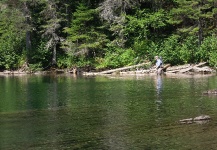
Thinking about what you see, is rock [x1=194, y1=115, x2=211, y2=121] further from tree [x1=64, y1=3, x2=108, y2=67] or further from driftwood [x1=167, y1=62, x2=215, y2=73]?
tree [x1=64, y1=3, x2=108, y2=67]

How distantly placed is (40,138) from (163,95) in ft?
41.4

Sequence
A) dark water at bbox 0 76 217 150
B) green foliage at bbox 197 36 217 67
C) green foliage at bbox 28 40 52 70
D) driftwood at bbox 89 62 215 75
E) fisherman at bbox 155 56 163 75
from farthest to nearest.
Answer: green foliage at bbox 28 40 52 70 → green foliage at bbox 197 36 217 67 → fisherman at bbox 155 56 163 75 → driftwood at bbox 89 62 215 75 → dark water at bbox 0 76 217 150

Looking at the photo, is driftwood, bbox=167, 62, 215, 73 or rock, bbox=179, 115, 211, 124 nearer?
rock, bbox=179, 115, 211, 124

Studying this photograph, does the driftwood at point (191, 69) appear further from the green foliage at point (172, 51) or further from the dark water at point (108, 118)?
the dark water at point (108, 118)

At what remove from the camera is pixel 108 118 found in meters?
20.0

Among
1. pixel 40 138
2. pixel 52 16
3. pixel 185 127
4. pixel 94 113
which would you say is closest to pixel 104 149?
pixel 40 138

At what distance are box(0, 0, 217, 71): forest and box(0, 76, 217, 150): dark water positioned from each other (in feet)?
59.9

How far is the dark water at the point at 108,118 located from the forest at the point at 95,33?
59.9 ft

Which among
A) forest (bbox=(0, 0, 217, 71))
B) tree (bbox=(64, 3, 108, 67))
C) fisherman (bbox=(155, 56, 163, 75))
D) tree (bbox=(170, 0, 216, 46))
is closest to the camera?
fisherman (bbox=(155, 56, 163, 75))

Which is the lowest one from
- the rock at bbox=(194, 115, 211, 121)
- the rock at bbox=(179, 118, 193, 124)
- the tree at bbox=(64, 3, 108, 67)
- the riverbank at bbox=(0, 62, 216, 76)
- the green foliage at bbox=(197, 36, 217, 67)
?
the rock at bbox=(179, 118, 193, 124)

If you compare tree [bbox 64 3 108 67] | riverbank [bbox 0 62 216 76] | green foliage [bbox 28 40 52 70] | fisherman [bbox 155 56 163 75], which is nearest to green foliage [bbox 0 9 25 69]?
green foliage [bbox 28 40 52 70]

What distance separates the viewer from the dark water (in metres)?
15.2

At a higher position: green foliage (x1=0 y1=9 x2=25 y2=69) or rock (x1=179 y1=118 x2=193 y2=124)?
green foliage (x1=0 y1=9 x2=25 y2=69)

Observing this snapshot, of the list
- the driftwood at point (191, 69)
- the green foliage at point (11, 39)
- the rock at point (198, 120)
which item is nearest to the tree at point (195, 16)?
the driftwood at point (191, 69)
